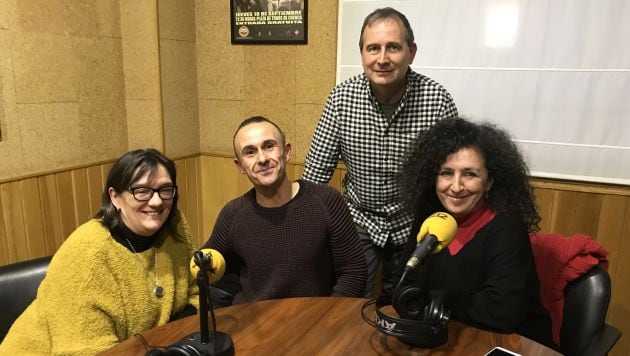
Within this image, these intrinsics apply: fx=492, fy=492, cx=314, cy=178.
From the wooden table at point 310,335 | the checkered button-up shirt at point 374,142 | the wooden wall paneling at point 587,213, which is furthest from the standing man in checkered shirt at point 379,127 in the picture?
the wooden wall paneling at point 587,213

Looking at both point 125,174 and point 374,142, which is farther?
point 374,142

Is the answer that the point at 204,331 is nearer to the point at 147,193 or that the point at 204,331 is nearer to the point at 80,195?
the point at 147,193

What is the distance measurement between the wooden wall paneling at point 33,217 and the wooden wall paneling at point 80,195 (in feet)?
0.73

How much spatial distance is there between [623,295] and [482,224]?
1.57 meters

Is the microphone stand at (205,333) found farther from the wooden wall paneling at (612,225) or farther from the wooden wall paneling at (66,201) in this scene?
the wooden wall paneling at (612,225)

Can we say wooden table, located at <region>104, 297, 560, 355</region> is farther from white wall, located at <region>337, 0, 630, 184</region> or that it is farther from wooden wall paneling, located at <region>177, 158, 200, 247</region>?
wooden wall paneling, located at <region>177, 158, 200, 247</region>

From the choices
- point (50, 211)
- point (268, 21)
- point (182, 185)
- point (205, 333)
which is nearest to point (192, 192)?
point (182, 185)

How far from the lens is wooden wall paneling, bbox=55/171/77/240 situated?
9.43 ft

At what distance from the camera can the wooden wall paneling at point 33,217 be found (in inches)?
106

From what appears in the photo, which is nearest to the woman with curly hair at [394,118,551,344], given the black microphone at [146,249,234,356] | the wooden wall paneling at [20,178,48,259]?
the black microphone at [146,249,234,356]

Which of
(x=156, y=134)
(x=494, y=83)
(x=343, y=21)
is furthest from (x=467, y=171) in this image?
(x=156, y=134)

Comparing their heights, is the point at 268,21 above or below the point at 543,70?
above

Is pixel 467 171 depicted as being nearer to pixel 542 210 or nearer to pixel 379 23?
pixel 379 23

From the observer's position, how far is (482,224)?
1651 mm
